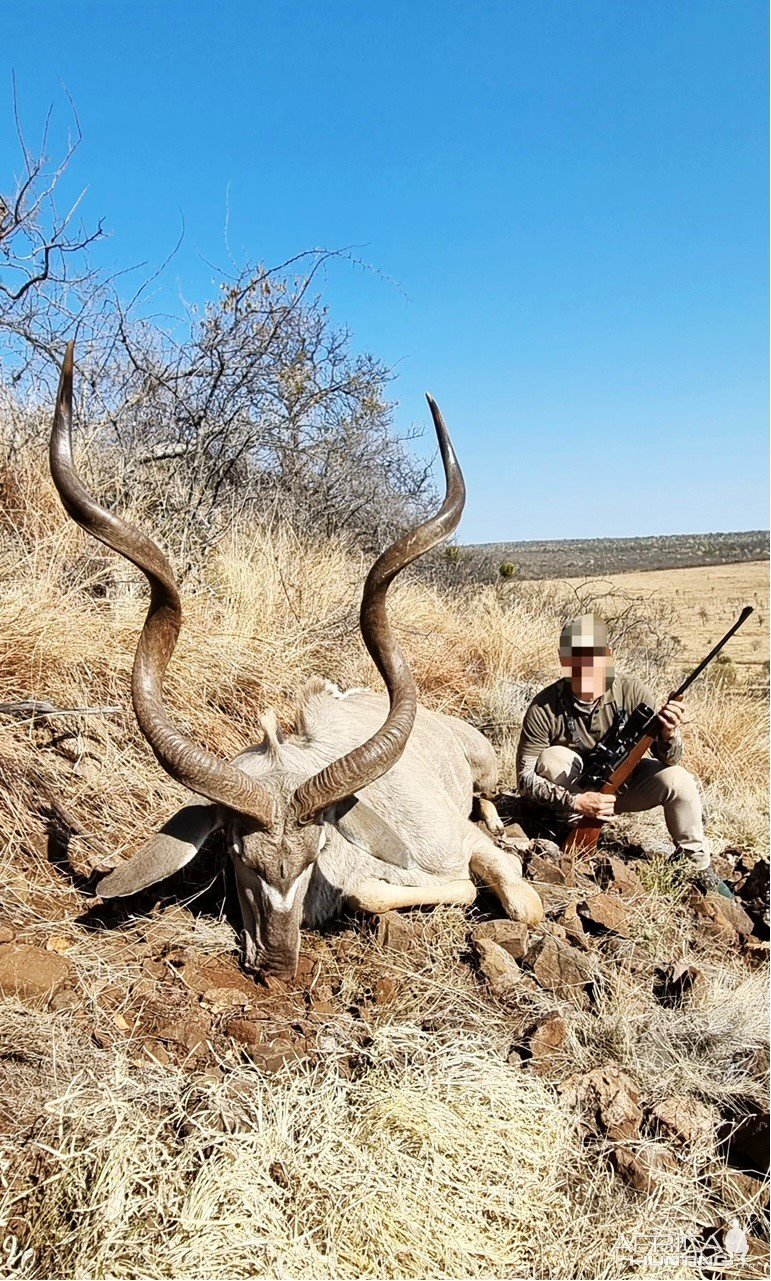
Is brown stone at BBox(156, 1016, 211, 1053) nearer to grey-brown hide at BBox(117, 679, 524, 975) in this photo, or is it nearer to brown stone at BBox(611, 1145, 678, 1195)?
grey-brown hide at BBox(117, 679, 524, 975)

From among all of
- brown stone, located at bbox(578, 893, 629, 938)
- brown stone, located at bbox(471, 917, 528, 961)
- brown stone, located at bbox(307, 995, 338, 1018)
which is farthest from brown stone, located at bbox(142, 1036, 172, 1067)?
brown stone, located at bbox(578, 893, 629, 938)

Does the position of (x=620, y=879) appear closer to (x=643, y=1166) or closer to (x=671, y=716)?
(x=671, y=716)

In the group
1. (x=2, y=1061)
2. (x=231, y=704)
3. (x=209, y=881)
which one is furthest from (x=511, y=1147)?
(x=231, y=704)

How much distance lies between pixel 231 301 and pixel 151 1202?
268 inches

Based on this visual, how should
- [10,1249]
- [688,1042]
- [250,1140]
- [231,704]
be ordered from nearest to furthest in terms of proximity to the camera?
[10,1249] < [250,1140] < [688,1042] < [231,704]

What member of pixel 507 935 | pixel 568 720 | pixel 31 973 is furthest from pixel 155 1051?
pixel 568 720

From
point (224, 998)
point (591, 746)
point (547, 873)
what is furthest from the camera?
point (591, 746)

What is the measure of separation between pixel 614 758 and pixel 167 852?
2.54m

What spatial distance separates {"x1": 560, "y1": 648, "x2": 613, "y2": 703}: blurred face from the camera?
495cm

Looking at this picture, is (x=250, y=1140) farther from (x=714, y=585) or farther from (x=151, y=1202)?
(x=714, y=585)

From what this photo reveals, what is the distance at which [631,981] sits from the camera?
3.62 m

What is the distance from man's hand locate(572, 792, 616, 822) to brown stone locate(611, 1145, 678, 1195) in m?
2.15

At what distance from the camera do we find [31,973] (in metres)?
3.25

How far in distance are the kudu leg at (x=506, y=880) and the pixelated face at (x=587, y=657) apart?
111 centimetres
